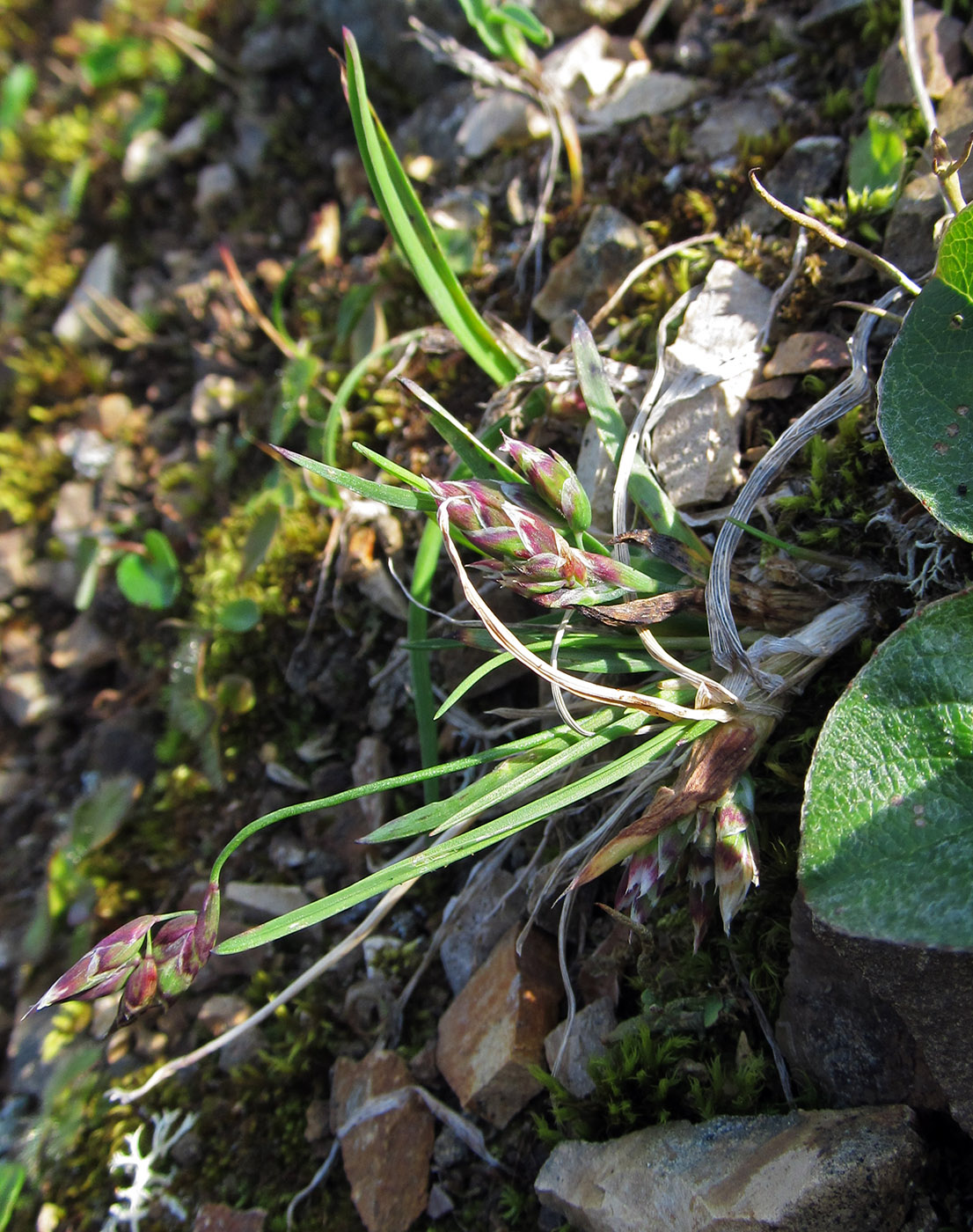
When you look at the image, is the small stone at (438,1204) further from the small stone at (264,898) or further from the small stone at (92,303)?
the small stone at (92,303)

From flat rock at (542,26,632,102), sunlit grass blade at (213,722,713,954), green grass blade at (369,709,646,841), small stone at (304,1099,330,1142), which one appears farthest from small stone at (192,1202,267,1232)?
flat rock at (542,26,632,102)

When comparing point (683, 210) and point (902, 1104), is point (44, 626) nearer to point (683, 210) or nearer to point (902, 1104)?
point (683, 210)

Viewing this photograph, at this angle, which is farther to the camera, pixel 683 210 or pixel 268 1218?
pixel 683 210

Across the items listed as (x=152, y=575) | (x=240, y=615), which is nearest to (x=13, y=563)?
(x=152, y=575)

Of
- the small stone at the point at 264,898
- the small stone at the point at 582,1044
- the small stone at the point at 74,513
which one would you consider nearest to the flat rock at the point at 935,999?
the small stone at the point at 582,1044

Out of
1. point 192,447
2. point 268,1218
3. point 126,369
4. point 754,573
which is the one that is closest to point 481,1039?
point 268,1218

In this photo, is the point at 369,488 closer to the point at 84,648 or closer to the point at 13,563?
the point at 84,648
